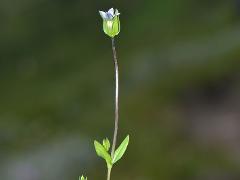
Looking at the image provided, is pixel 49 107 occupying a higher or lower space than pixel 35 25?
lower

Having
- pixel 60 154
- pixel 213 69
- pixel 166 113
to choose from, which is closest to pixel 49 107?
pixel 60 154

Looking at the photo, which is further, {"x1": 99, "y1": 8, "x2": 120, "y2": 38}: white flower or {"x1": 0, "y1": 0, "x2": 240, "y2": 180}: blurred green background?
{"x1": 0, "y1": 0, "x2": 240, "y2": 180}: blurred green background

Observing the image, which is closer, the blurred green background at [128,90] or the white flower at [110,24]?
the white flower at [110,24]

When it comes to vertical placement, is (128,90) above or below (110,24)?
below

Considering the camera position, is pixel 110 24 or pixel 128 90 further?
pixel 128 90

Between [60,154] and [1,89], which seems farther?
[1,89]

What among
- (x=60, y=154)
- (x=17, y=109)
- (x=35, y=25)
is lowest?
(x=60, y=154)

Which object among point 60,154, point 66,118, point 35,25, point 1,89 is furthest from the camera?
point 35,25

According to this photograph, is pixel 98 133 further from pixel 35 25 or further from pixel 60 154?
pixel 35 25
